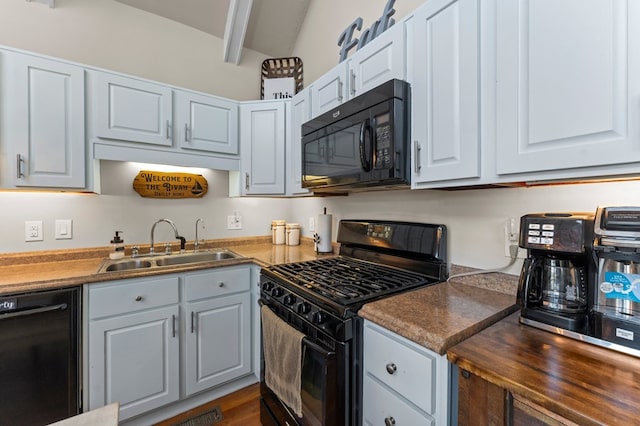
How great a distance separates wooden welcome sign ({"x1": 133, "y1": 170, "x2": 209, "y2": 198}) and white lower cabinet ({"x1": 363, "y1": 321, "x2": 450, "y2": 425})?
1904mm

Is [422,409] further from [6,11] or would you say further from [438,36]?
[6,11]

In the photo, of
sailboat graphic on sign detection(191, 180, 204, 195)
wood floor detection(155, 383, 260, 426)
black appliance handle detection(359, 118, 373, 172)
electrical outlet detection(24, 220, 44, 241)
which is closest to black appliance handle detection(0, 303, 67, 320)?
electrical outlet detection(24, 220, 44, 241)

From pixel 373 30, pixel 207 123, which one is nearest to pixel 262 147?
pixel 207 123

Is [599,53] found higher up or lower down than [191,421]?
higher up

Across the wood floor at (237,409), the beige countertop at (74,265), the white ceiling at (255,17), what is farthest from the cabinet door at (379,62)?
the wood floor at (237,409)

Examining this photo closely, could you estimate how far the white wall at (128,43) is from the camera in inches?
71.2

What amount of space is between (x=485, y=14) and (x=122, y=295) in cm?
219

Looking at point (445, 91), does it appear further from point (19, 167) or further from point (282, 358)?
point (19, 167)

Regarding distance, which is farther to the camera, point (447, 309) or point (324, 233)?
point (324, 233)

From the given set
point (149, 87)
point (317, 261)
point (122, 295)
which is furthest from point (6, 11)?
point (317, 261)

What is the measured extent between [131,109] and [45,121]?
0.44 m

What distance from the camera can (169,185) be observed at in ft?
7.35

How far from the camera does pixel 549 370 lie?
68 centimetres

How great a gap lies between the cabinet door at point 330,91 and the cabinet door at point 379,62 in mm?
73
